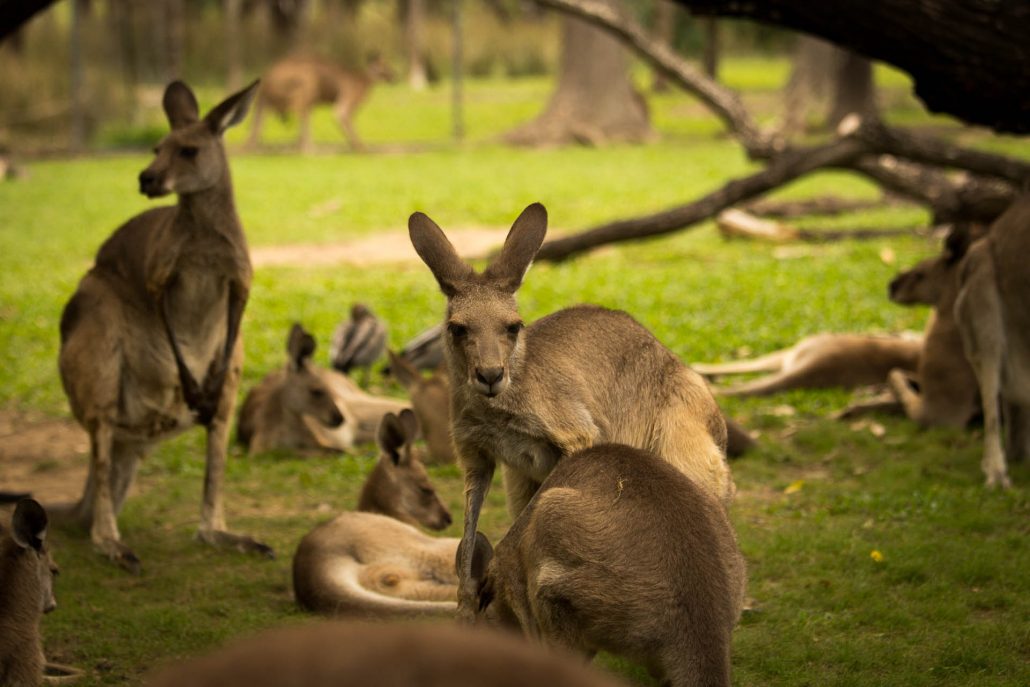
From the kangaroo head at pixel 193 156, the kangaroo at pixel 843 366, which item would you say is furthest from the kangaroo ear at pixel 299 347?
the kangaroo at pixel 843 366

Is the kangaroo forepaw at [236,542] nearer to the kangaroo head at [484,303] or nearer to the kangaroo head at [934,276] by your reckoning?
the kangaroo head at [484,303]

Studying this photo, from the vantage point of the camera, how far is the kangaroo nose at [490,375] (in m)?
3.67

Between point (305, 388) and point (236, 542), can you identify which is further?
point (305, 388)

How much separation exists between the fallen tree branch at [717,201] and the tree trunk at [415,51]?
69.0 feet

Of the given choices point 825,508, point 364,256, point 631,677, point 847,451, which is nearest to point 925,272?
point 847,451

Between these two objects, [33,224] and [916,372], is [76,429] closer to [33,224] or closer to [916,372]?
[916,372]

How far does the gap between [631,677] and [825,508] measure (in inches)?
Result: 81.9

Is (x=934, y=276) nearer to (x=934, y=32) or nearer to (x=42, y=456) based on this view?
(x=934, y=32)

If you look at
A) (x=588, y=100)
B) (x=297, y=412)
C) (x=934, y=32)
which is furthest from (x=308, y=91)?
(x=934, y=32)

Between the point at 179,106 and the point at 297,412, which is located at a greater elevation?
the point at 179,106

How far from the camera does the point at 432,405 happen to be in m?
6.89

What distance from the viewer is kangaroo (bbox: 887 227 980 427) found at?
688 centimetres

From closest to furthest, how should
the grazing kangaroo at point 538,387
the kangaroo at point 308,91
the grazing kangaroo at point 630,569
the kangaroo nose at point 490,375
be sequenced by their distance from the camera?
the grazing kangaroo at point 630,569 < the kangaroo nose at point 490,375 < the grazing kangaroo at point 538,387 < the kangaroo at point 308,91

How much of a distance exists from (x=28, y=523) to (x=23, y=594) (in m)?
0.22
